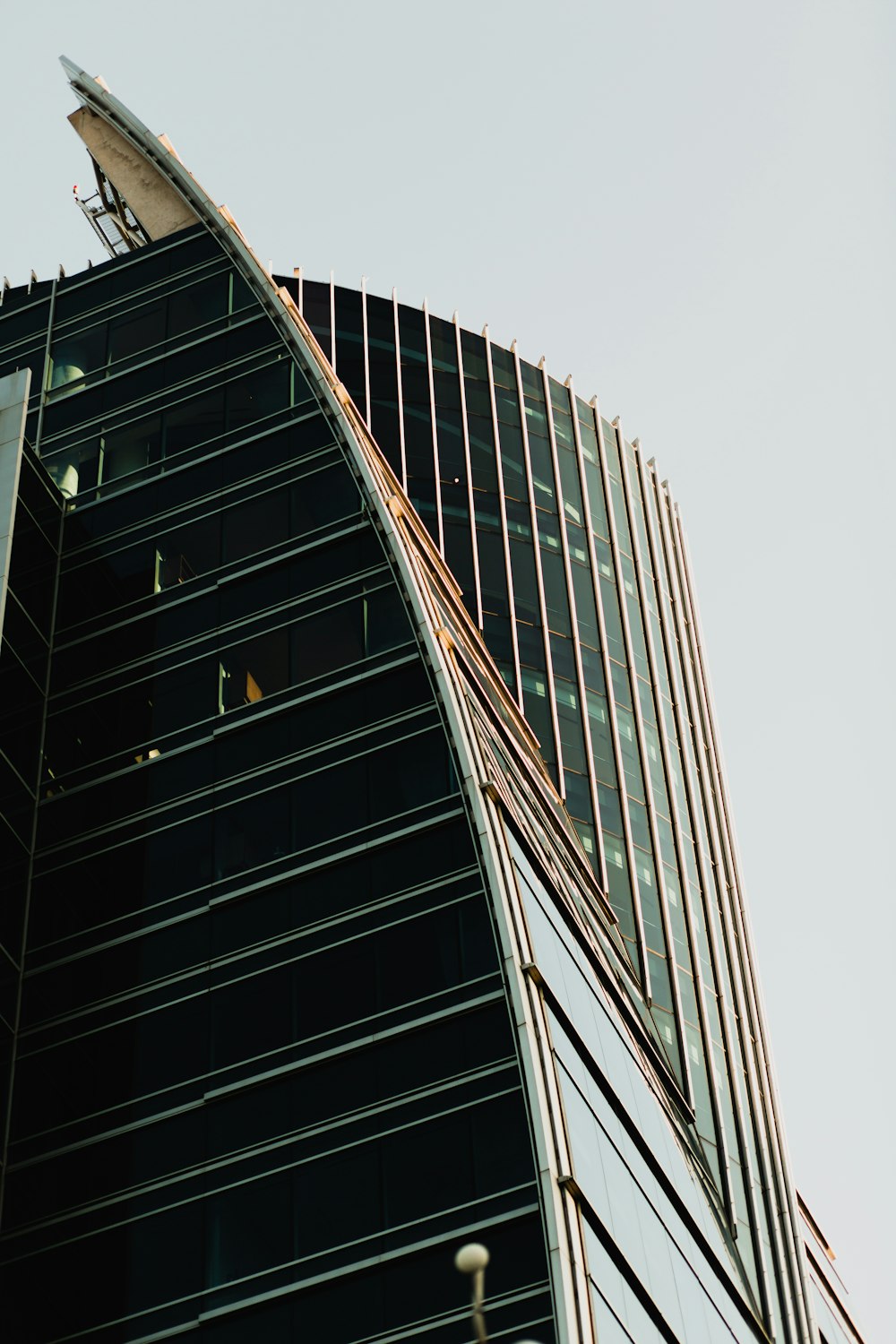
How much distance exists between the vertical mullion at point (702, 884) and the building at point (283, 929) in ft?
0.87

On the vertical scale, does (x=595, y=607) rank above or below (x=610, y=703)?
above

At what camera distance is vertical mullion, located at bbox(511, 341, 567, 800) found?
262 feet

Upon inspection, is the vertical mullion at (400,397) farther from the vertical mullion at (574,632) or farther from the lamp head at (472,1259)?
the lamp head at (472,1259)

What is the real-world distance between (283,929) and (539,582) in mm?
39206

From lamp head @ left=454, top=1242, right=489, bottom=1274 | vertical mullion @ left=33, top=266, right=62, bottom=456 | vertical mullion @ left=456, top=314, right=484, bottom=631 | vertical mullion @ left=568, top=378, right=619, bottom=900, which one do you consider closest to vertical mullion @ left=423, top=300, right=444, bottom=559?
vertical mullion @ left=456, top=314, right=484, bottom=631

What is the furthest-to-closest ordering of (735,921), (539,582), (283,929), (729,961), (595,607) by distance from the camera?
(595,607) < (539,582) < (735,921) < (729,961) < (283,929)

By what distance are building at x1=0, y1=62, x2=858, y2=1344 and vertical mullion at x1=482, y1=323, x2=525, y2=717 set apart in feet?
24.9

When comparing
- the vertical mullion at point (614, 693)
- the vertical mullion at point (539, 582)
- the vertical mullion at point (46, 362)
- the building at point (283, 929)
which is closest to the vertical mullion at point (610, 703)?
the vertical mullion at point (614, 693)

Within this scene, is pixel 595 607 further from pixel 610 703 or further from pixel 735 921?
pixel 735 921

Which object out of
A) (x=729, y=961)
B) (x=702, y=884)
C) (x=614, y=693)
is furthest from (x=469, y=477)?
(x=729, y=961)

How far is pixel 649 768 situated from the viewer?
3265 inches

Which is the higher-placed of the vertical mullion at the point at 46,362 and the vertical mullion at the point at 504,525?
the vertical mullion at the point at 504,525

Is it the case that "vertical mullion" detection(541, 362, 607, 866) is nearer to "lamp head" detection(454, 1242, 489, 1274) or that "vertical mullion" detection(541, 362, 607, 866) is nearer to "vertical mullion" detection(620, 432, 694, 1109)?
"vertical mullion" detection(620, 432, 694, 1109)

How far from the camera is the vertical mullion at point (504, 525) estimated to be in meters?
81.6
